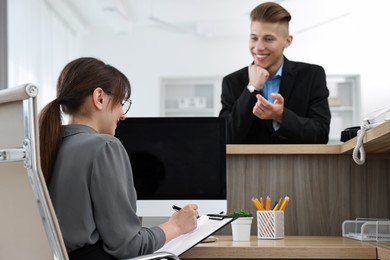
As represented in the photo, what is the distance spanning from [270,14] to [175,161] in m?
0.93

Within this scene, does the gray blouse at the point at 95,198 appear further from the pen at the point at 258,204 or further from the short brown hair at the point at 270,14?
the short brown hair at the point at 270,14

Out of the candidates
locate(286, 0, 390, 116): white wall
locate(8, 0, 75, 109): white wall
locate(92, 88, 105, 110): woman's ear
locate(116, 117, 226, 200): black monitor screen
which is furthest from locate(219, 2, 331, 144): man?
locate(286, 0, 390, 116): white wall

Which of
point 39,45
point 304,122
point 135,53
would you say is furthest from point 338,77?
point 304,122

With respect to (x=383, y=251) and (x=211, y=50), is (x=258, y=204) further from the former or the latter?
(x=211, y=50)

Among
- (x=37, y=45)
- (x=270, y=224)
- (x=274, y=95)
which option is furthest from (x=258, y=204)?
(x=37, y=45)

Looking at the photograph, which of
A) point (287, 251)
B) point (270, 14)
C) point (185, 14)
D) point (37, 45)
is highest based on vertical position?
point (185, 14)

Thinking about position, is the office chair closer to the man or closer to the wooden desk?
the wooden desk

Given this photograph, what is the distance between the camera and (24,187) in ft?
3.93

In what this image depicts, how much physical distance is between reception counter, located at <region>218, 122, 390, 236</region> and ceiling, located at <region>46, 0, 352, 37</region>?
13.6ft

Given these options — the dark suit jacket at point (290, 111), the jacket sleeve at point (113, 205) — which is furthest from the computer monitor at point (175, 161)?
the jacket sleeve at point (113, 205)

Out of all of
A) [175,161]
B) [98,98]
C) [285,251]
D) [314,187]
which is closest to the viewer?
[98,98]

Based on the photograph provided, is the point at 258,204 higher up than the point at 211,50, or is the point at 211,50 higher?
the point at 211,50

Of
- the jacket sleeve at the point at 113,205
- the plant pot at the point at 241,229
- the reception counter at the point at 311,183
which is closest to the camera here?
the jacket sleeve at the point at 113,205

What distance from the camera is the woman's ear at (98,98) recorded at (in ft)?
4.88
